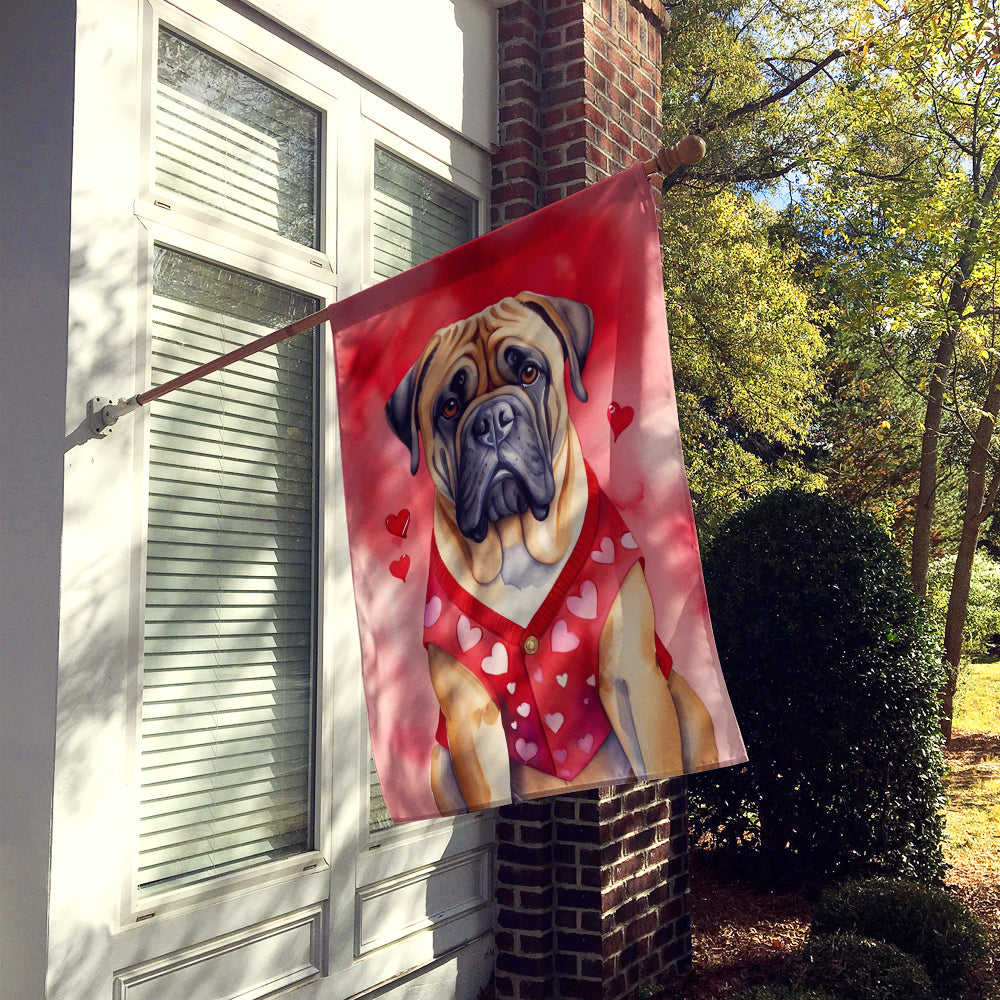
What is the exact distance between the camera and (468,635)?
2424mm

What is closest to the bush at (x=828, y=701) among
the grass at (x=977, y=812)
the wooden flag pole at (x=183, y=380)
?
the grass at (x=977, y=812)

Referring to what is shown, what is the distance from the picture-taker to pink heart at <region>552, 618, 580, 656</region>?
93.7 inches

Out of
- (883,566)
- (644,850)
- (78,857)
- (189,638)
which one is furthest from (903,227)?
(78,857)

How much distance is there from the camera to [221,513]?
335 cm

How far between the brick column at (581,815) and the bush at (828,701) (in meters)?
1.24

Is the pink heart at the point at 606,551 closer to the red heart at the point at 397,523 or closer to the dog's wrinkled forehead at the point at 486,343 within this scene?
the dog's wrinkled forehead at the point at 486,343

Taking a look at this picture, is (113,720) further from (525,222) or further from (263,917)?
(525,222)

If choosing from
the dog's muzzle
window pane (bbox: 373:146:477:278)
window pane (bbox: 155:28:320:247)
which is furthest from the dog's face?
window pane (bbox: 373:146:477:278)

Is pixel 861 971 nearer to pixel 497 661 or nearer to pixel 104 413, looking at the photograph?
pixel 497 661

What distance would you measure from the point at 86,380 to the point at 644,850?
10.8 ft

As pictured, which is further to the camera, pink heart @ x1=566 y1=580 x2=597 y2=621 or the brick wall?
the brick wall

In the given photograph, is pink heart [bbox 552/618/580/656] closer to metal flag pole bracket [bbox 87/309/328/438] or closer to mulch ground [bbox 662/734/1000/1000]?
Result: metal flag pole bracket [bbox 87/309/328/438]

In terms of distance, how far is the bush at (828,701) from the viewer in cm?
593

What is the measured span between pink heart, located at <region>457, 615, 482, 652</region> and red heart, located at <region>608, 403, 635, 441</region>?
1.87 ft
